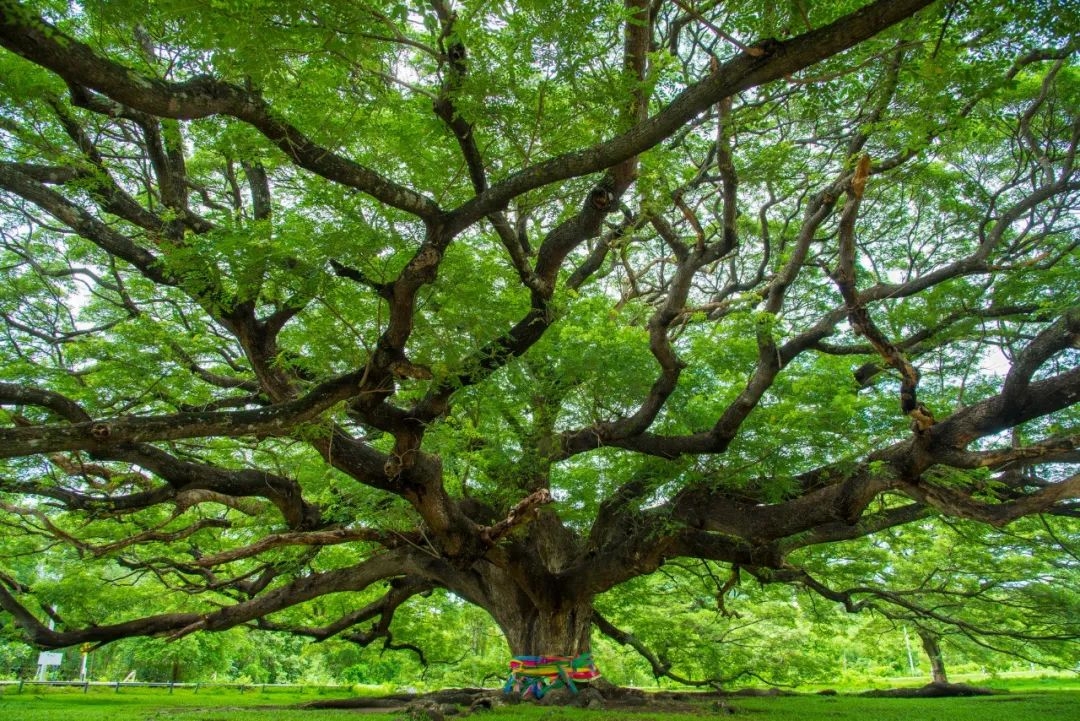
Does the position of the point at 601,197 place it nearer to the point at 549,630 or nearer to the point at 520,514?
the point at 520,514

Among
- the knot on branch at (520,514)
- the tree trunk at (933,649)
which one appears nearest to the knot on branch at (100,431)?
the knot on branch at (520,514)

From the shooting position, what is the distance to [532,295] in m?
5.43

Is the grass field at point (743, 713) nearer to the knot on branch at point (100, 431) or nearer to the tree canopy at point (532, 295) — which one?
the tree canopy at point (532, 295)

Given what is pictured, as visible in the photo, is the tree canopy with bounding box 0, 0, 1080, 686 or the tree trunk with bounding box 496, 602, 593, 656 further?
the tree trunk with bounding box 496, 602, 593, 656

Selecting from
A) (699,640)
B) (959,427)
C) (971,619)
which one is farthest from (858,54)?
(971,619)

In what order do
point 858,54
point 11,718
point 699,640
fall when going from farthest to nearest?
point 699,640, point 11,718, point 858,54

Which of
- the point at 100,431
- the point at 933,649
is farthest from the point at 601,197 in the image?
the point at 933,649

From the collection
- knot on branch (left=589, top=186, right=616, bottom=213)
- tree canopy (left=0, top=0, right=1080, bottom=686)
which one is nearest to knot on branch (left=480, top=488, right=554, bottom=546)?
tree canopy (left=0, top=0, right=1080, bottom=686)

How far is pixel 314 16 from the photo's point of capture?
10.8 feet

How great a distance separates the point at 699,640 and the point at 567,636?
3.72 metres

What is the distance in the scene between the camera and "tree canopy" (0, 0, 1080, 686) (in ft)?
12.7

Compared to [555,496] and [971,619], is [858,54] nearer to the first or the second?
[555,496]

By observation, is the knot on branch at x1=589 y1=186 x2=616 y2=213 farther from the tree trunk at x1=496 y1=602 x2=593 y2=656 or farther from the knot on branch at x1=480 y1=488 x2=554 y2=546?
the tree trunk at x1=496 y1=602 x2=593 y2=656

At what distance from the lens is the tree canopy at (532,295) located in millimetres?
3883
